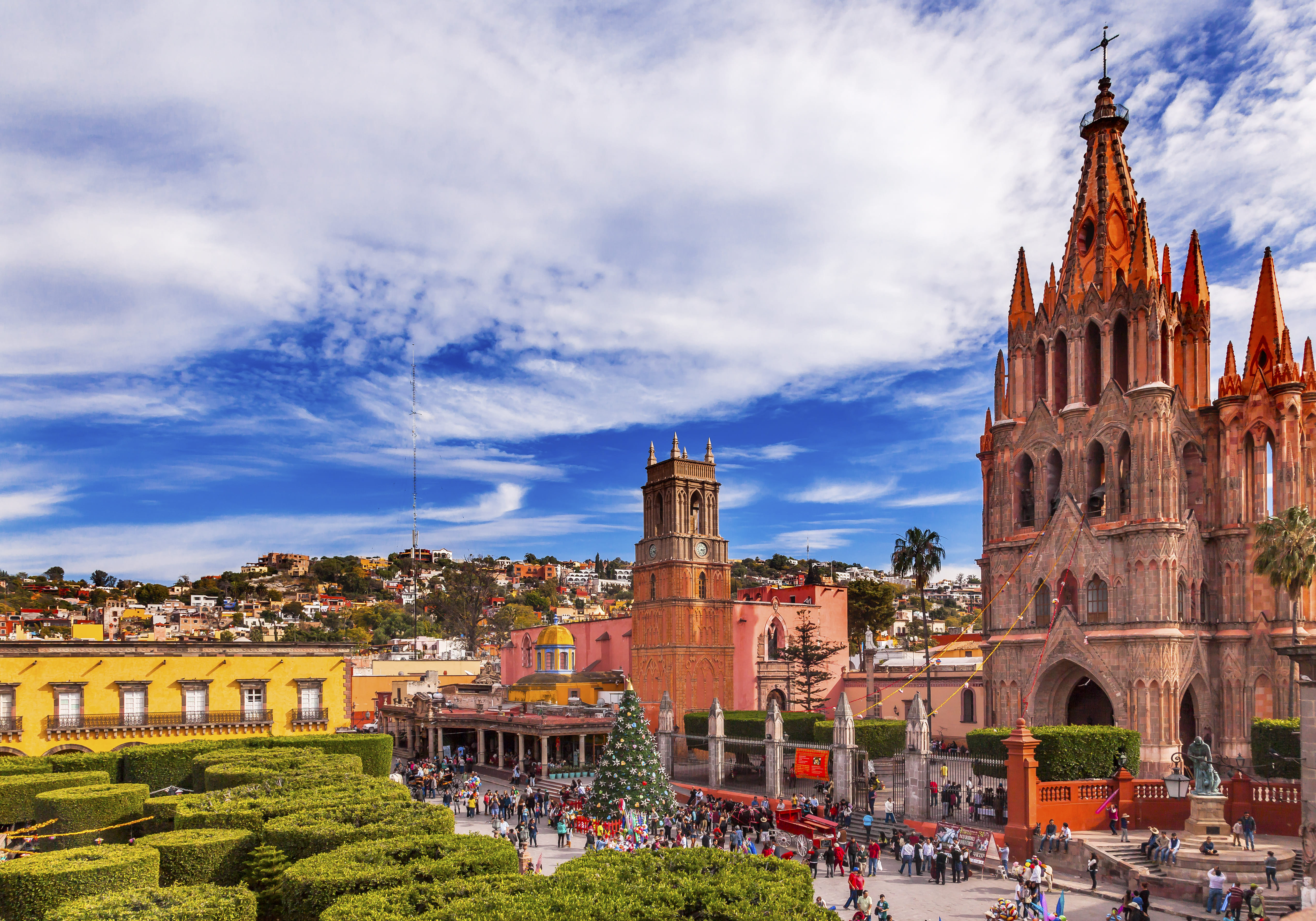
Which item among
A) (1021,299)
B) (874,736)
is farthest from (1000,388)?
(874,736)

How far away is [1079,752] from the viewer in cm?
3191

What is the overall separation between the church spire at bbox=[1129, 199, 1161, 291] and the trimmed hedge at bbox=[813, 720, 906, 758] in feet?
72.2

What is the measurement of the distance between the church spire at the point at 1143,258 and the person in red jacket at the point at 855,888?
92.8 ft

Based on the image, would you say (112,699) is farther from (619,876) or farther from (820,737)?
(619,876)

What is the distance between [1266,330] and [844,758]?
2503 cm

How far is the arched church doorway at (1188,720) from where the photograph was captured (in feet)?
129

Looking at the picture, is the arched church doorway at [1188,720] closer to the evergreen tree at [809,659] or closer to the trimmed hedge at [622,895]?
the evergreen tree at [809,659]

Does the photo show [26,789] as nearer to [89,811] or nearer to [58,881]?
[89,811]

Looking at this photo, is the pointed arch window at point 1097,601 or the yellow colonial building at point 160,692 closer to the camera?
the yellow colonial building at point 160,692

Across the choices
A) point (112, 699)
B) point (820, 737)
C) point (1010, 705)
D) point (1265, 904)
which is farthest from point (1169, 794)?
point (112, 699)

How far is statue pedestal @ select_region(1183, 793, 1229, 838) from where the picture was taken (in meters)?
26.6

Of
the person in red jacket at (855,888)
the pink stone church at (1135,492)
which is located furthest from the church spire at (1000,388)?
the person in red jacket at (855,888)

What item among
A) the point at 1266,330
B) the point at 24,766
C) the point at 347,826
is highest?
the point at 1266,330

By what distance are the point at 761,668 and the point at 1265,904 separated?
146ft
